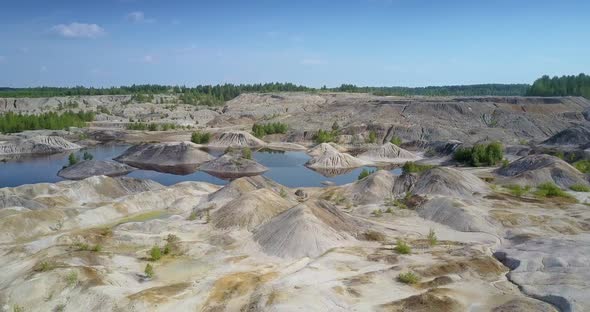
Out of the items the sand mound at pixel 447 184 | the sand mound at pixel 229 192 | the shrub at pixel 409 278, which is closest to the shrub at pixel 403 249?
the shrub at pixel 409 278

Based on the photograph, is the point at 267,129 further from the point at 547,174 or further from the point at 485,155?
the point at 547,174

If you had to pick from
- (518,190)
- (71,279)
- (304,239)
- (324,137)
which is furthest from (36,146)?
(518,190)

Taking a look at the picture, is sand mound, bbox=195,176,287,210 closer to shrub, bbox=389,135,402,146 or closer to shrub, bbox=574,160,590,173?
shrub, bbox=574,160,590,173

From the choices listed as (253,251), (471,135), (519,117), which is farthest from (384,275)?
(519,117)

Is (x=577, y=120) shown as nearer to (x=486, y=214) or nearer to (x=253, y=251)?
(x=486, y=214)

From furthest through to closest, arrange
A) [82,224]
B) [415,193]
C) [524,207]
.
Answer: [415,193], [524,207], [82,224]
